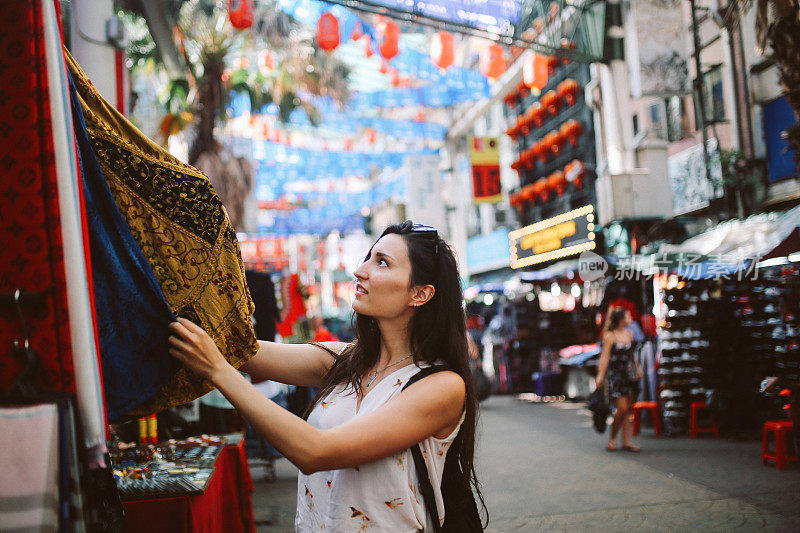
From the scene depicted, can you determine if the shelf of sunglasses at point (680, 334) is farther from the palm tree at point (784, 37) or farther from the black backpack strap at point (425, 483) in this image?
the black backpack strap at point (425, 483)

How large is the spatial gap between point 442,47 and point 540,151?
11.3 metres

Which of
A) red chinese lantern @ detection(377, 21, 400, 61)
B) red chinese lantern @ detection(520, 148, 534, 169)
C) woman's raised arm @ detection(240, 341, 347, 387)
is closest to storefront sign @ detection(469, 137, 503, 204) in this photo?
red chinese lantern @ detection(520, 148, 534, 169)

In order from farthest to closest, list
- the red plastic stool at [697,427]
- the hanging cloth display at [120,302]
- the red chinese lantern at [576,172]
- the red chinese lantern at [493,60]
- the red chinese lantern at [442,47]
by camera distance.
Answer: the red chinese lantern at [576,172]
the red chinese lantern at [493,60]
the red chinese lantern at [442,47]
the red plastic stool at [697,427]
the hanging cloth display at [120,302]

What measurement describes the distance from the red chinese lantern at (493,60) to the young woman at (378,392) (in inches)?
423

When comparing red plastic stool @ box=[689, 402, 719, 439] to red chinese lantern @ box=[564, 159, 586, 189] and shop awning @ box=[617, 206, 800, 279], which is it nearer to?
shop awning @ box=[617, 206, 800, 279]

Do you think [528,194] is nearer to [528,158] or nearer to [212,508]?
[528,158]

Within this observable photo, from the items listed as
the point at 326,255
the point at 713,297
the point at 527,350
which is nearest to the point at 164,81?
the point at 527,350

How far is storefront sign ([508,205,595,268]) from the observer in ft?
58.7

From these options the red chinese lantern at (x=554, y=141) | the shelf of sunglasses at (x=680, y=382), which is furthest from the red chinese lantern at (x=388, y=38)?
the red chinese lantern at (x=554, y=141)

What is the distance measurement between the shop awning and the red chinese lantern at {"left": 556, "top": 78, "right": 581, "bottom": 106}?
37.5ft

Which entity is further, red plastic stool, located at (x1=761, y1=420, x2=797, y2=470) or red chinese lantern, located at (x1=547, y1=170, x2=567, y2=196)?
red chinese lantern, located at (x1=547, y1=170, x2=567, y2=196)

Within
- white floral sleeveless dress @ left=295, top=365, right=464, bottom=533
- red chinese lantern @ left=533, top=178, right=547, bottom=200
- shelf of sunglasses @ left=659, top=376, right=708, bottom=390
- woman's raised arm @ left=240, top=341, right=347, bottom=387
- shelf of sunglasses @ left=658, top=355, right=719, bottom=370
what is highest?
red chinese lantern @ left=533, top=178, right=547, bottom=200

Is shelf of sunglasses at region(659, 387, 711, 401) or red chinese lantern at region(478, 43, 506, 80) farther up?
red chinese lantern at region(478, 43, 506, 80)

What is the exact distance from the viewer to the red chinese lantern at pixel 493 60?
492 inches
